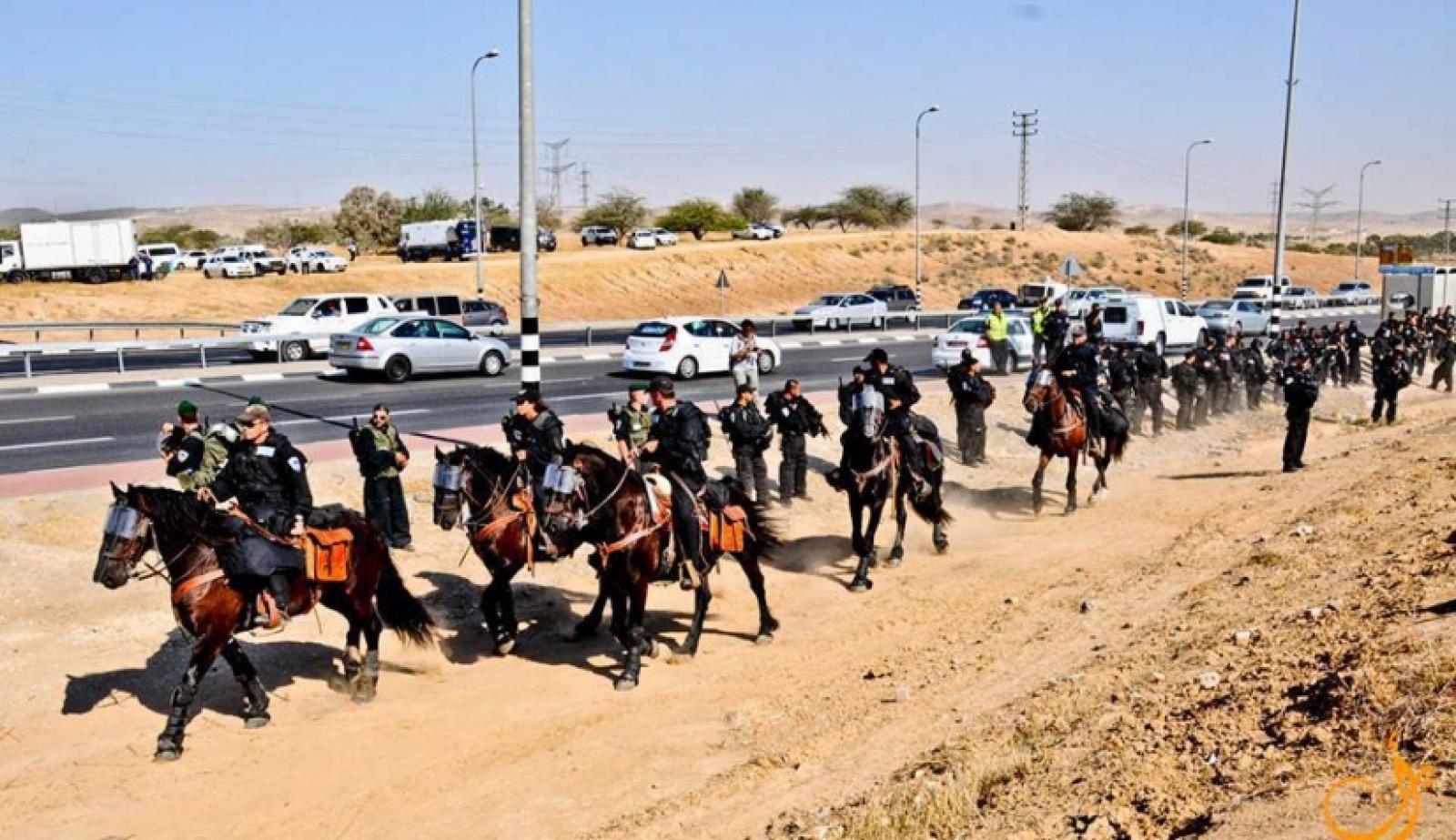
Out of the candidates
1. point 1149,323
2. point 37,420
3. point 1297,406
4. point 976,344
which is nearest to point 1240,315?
point 1149,323

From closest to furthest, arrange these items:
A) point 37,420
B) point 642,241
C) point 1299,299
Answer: point 37,420, point 1299,299, point 642,241

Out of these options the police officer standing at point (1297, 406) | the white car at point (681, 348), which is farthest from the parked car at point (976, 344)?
the police officer standing at point (1297, 406)

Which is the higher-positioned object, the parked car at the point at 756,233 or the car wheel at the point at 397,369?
the parked car at the point at 756,233

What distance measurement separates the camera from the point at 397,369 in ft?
98.8

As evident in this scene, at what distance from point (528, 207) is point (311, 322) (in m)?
22.5

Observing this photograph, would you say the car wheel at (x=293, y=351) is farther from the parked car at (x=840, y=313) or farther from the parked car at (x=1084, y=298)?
the parked car at (x=1084, y=298)

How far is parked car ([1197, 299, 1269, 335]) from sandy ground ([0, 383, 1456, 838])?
32.8 m

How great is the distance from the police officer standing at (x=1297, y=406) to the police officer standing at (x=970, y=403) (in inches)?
186

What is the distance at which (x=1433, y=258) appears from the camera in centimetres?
12706

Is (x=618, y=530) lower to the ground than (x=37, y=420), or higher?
higher

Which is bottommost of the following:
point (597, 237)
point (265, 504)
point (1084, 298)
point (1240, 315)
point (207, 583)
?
point (207, 583)

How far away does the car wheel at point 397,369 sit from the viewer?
29922mm

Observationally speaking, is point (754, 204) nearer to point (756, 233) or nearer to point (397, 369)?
point (756, 233)

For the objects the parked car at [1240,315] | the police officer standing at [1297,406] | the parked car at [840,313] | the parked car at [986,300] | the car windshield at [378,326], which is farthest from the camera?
the parked car at [986,300]
